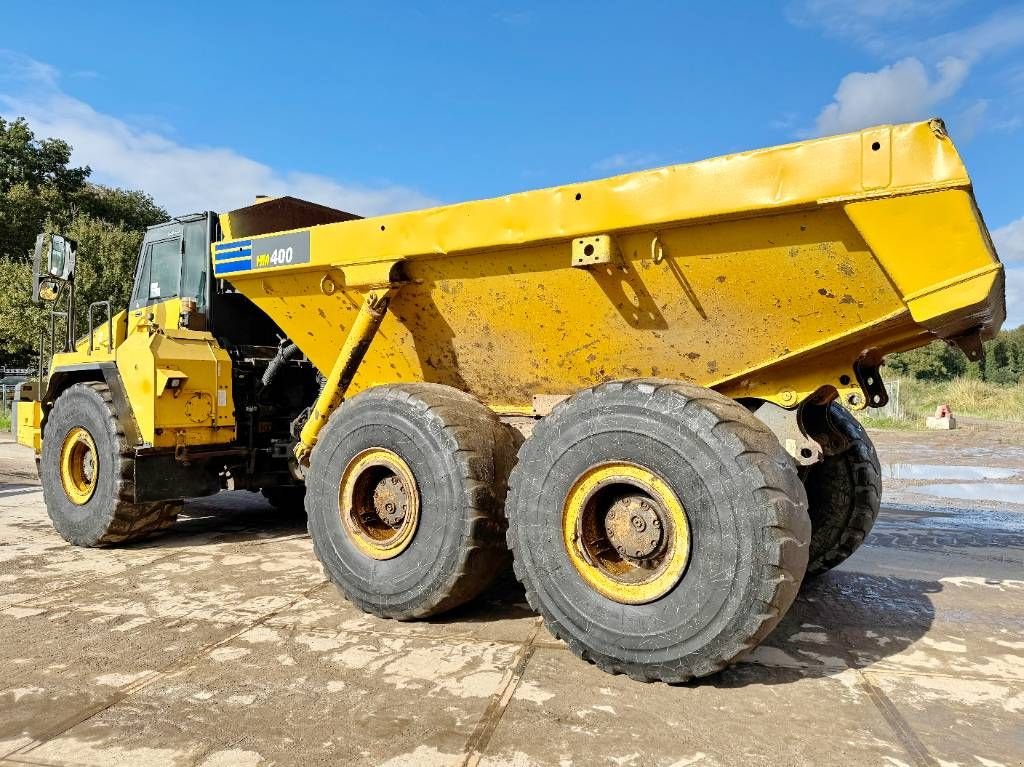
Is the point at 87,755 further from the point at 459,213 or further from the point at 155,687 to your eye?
the point at 459,213

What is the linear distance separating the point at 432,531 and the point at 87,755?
1.64m

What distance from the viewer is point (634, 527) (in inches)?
122

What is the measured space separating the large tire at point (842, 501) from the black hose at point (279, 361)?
3.86 metres

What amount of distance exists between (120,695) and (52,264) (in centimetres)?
431

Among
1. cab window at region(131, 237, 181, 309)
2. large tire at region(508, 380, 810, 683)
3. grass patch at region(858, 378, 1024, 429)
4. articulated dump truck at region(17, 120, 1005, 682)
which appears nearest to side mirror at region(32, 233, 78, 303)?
cab window at region(131, 237, 181, 309)

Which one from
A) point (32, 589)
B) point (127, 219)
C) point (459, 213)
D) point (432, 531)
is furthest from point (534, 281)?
point (127, 219)

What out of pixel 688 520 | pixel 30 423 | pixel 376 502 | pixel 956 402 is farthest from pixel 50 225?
pixel 956 402

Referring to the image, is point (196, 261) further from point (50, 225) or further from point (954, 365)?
point (954, 365)

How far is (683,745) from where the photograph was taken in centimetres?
242

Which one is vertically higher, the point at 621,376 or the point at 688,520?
the point at 621,376

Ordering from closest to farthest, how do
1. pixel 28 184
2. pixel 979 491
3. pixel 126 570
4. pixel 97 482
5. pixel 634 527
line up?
pixel 634 527 < pixel 126 570 < pixel 97 482 < pixel 979 491 < pixel 28 184

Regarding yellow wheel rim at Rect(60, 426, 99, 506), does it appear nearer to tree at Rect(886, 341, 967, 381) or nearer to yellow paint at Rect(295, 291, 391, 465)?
yellow paint at Rect(295, 291, 391, 465)

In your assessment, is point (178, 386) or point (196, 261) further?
point (196, 261)

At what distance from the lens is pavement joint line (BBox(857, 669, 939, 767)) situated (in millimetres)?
2326
